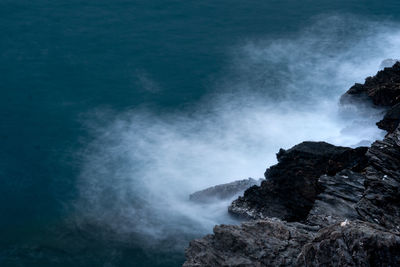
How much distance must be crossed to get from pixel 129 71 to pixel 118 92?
3618 millimetres

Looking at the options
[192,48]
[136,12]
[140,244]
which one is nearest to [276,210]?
[140,244]

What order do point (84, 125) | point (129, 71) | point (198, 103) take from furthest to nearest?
point (129, 71)
point (198, 103)
point (84, 125)

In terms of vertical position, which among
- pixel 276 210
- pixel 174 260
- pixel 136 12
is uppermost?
pixel 136 12

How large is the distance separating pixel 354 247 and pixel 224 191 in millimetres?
17624

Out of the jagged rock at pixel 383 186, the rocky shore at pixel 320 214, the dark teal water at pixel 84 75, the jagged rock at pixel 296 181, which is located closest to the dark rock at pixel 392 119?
the rocky shore at pixel 320 214

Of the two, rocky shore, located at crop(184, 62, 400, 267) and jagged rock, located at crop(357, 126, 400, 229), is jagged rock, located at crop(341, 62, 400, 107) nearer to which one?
rocky shore, located at crop(184, 62, 400, 267)

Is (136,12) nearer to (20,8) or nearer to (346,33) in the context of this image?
(20,8)

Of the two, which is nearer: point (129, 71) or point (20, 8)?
point (129, 71)

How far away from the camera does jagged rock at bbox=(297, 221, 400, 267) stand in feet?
42.4

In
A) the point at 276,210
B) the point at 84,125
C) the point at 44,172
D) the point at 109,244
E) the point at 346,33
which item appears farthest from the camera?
the point at 346,33

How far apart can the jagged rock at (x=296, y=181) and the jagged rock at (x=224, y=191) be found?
291 cm

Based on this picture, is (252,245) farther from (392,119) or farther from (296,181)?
(392,119)

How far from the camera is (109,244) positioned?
27641mm

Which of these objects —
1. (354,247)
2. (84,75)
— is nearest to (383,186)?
(354,247)
